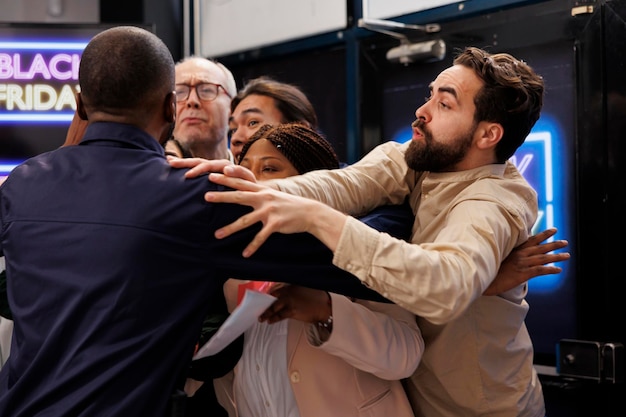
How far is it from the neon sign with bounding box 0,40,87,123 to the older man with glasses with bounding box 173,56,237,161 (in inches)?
29.7

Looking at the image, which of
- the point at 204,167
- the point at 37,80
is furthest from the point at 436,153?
the point at 37,80

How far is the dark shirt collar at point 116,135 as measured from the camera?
5.63ft

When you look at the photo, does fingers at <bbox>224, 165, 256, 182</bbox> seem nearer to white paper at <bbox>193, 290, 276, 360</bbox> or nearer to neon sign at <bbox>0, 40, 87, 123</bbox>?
white paper at <bbox>193, 290, 276, 360</bbox>

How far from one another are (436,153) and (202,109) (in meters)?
1.61

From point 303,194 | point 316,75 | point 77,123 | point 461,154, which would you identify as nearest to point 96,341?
point 303,194

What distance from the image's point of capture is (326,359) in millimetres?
2014

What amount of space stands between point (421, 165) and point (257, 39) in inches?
101

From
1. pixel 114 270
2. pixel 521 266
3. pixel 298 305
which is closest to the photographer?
pixel 114 270

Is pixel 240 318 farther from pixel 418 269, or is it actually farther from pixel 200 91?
pixel 200 91

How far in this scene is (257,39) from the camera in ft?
14.7

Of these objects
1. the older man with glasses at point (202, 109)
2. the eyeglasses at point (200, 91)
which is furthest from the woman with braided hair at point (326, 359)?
the eyeglasses at point (200, 91)

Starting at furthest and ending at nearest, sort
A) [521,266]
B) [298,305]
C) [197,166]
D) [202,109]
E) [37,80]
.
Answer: [37,80]
[202,109]
[521,266]
[298,305]
[197,166]

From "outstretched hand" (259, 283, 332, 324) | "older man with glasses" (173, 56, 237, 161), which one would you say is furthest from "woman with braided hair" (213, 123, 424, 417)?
"older man with glasses" (173, 56, 237, 161)

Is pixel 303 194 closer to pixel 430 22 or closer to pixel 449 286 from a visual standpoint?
pixel 449 286
